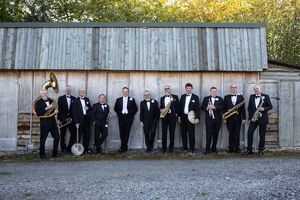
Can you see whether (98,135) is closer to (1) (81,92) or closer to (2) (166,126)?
(1) (81,92)

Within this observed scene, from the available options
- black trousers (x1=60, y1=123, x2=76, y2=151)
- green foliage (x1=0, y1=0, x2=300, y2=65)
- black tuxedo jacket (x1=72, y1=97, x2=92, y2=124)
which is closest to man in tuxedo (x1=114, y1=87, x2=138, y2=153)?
black tuxedo jacket (x1=72, y1=97, x2=92, y2=124)

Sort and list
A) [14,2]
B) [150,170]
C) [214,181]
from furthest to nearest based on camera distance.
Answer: [14,2] → [150,170] → [214,181]

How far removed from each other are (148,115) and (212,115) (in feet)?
6.04

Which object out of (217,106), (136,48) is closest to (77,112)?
(136,48)

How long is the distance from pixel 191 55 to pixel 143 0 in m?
12.7

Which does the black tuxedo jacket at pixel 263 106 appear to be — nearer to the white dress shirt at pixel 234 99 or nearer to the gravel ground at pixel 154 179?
the white dress shirt at pixel 234 99

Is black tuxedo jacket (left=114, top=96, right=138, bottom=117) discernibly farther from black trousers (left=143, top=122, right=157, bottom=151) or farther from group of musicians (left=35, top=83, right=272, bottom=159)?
black trousers (left=143, top=122, right=157, bottom=151)

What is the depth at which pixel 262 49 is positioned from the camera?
539 inches

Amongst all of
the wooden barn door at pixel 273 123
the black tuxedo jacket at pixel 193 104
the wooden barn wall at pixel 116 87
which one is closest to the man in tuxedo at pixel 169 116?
the black tuxedo jacket at pixel 193 104

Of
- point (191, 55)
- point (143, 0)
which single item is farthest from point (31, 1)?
point (191, 55)

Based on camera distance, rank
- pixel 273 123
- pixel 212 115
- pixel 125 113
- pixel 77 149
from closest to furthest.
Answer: pixel 77 149 → pixel 212 115 → pixel 125 113 → pixel 273 123

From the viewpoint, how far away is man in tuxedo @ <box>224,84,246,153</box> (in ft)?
42.1

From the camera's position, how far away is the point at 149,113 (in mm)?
12969

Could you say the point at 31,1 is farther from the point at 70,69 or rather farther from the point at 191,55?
the point at 191,55
